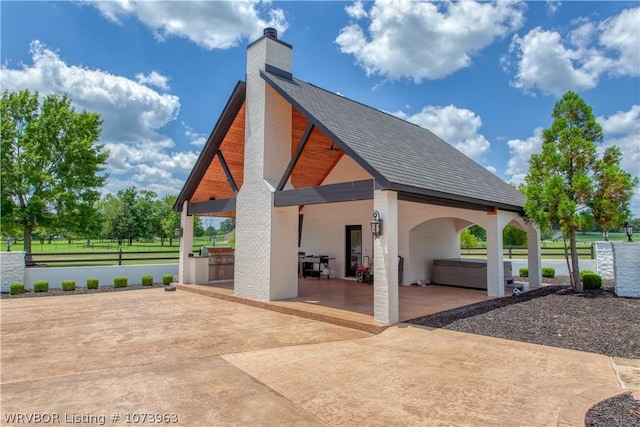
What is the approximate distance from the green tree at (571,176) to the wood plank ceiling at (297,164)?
6111mm

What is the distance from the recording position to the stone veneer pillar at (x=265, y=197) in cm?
915

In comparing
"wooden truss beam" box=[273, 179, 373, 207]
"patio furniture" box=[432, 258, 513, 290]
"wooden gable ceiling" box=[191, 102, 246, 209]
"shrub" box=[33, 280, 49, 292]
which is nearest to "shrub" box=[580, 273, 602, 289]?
"patio furniture" box=[432, 258, 513, 290]

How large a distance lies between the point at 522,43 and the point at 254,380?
1215 centimetres

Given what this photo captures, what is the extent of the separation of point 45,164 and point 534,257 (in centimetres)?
1888

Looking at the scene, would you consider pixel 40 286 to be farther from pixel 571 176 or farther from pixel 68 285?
pixel 571 176

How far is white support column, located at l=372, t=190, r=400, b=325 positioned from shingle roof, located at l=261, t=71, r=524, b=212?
15.9 inches

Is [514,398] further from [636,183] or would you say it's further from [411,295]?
[636,183]

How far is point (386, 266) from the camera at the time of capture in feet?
21.7

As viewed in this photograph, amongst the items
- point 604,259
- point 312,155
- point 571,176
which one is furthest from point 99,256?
point 604,259

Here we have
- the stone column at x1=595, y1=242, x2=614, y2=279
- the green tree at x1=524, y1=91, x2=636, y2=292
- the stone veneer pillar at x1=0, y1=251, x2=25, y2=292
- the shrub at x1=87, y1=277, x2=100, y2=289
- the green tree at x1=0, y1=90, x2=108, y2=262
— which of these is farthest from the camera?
the green tree at x1=0, y1=90, x2=108, y2=262

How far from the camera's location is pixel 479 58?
13.7 m

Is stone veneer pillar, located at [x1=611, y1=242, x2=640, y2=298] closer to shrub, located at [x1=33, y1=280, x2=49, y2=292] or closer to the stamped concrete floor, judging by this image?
the stamped concrete floor

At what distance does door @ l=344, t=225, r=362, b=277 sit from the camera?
12844 mm

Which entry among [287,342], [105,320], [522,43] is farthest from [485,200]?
[105,320]
